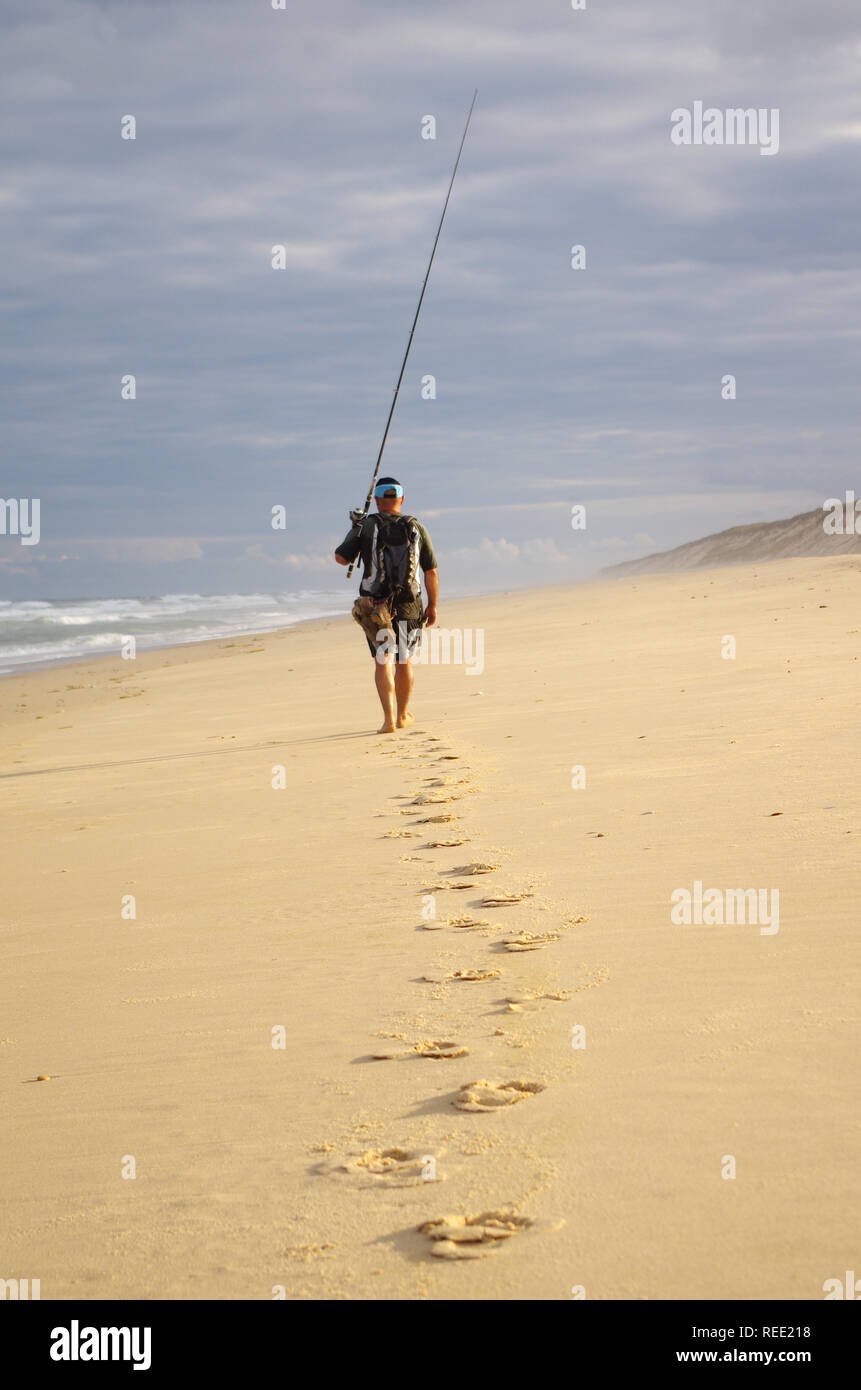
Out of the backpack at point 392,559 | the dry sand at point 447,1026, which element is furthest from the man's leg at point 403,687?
the dry sand at point 447,1026

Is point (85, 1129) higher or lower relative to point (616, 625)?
lower

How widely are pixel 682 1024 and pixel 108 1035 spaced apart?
5.27 ft

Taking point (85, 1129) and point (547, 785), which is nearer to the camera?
point (85, 1129)

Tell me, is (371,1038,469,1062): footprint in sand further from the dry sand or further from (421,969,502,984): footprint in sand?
(421,969,502,984): footprint in sand

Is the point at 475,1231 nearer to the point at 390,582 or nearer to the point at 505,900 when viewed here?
the point at 505,900

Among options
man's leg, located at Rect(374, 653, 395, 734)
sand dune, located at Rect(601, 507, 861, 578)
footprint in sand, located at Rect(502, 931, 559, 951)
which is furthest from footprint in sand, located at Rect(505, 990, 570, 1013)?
sand dune, located at Rect(601, 507, 861, 578)

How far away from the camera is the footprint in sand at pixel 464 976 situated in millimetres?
3475

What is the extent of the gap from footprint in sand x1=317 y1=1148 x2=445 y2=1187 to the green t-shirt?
6.64 meters

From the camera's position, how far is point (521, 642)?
1467cm

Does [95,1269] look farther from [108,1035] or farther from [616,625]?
[616,625]

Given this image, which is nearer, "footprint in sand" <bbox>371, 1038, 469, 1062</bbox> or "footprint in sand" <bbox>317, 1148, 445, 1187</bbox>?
"footprint in sand" <bbox>317, 1148, 445, 1187</bbox>

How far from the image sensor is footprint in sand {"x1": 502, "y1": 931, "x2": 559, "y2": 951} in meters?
3.70
